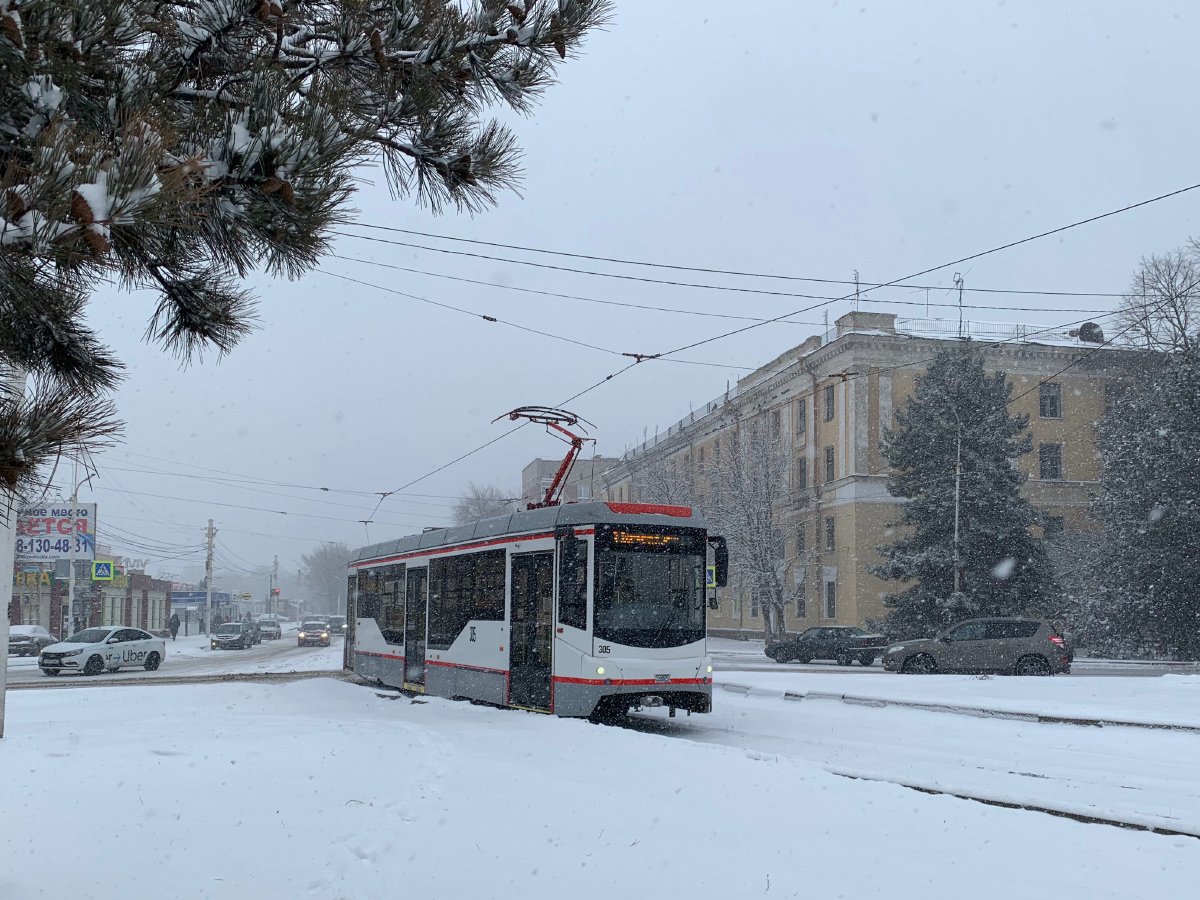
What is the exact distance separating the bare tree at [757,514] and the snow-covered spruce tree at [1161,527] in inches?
547

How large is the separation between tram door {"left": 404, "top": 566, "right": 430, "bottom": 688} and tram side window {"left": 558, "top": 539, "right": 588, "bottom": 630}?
17.5 ft

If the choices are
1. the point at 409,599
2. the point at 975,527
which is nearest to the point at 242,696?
the point at 409,599

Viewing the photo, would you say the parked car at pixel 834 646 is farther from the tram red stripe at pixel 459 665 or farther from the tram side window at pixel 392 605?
the tram red stripe at pixel 459 665

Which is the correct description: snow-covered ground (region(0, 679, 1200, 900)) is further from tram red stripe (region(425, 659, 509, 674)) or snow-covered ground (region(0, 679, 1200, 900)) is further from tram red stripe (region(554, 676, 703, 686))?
tram red stripe (region(425, 659, 509, 674))

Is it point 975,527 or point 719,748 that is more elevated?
point 975,527

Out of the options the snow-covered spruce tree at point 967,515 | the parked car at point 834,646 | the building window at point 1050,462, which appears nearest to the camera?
the parked car at point 834,646

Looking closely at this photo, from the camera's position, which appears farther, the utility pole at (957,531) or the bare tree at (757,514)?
the bare tree at (757,514)

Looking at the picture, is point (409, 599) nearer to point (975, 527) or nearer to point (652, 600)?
point (652, 600)

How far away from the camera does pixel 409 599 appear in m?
20.2

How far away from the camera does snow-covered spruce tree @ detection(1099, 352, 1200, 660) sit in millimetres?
37625

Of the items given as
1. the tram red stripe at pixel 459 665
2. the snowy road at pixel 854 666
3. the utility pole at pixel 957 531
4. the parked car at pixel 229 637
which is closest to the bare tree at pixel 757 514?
the snowy road at pixel 854 666

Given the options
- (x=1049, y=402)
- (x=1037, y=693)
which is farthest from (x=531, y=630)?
(x=1049, y=402)

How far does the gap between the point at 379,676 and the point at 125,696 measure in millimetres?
5030

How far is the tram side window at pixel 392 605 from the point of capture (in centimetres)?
2069
